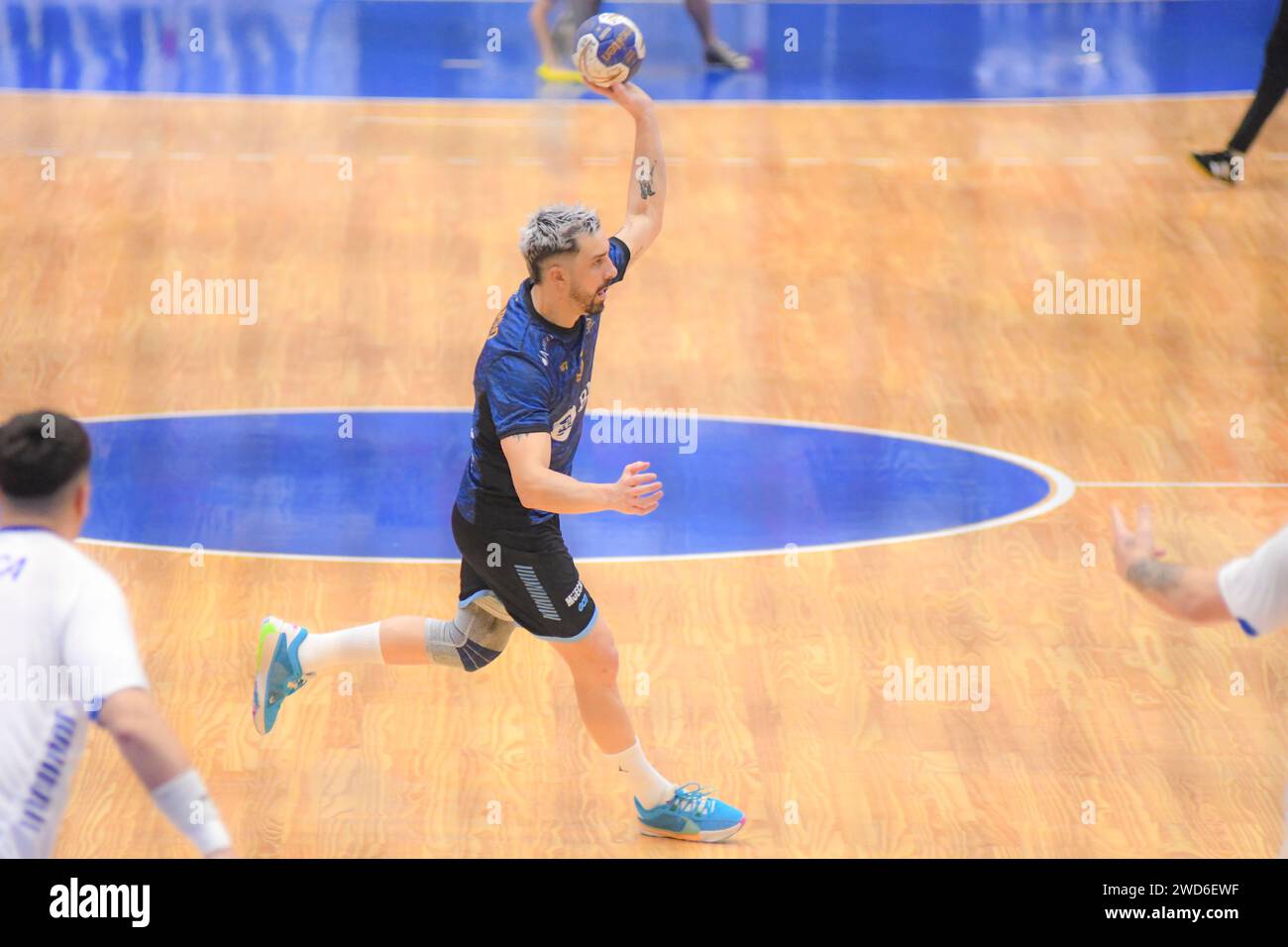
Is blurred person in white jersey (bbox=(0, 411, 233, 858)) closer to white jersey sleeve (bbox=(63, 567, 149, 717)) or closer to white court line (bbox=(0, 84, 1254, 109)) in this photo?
white jersey sleeve (bbox=(63, 567, 149, 717))

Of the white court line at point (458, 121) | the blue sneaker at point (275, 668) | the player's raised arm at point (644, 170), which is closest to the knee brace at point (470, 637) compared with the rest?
the blue sneaker at point (275, 668)

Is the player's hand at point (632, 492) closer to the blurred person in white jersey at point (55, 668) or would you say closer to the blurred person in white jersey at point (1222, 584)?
the blurred person in white jersey at point (1222, 584)

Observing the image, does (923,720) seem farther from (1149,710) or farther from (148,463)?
(148,463)

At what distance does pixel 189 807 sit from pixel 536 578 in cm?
241

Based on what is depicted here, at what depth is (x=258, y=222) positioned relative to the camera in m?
13.0

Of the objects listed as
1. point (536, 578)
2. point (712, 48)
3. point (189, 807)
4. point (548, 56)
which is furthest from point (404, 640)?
point (712, 48)

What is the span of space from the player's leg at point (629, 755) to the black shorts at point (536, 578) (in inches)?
2.8

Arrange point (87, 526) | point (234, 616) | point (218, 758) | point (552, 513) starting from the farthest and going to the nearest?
point (87, 526) → point (234, 616) → point (218, 758) → point (552, 513)

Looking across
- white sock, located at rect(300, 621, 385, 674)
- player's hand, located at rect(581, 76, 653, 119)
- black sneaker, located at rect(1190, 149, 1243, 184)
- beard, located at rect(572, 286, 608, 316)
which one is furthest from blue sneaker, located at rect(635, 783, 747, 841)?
black sneaker, located at rect(1190, 149, 1243, 184)

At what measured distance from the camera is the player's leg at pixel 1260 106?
515 inches

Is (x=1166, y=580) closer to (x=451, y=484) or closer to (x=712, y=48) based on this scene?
(x=451, y=484)

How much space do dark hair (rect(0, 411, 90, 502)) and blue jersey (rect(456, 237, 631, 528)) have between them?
194 cm

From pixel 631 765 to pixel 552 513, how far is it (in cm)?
96
